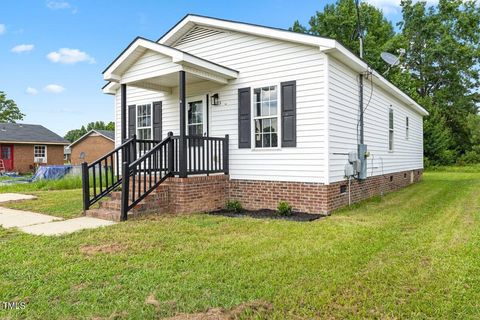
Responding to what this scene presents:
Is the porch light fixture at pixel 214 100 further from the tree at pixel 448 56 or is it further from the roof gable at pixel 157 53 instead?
the tree at pixel 448 56

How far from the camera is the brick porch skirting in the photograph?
7.16m

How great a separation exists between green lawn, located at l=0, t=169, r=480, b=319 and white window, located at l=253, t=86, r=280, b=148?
2348mm

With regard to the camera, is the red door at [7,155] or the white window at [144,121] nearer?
the white window at [144,121]

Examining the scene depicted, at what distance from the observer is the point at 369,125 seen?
9.58 metres

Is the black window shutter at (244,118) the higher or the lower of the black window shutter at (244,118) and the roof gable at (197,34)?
the lower

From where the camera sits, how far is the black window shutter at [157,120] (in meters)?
9.82

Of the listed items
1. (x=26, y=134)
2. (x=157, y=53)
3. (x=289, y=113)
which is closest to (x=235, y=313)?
(x=289, y=113)

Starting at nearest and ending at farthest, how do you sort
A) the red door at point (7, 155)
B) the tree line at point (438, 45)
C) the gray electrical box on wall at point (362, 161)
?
the gray electrical box on wall at point (362, 161), the red door at point (7, 155), the tree line at point (438, 45)

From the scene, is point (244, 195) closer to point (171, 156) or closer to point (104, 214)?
point (171, 156)

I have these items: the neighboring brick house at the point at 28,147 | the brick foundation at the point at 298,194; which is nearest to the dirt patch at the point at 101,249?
the brick foundation at the point at 298,194

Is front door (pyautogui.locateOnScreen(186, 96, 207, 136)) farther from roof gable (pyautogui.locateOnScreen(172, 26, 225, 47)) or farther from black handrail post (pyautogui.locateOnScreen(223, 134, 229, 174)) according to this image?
roof gable (pyautogui.locateOnScreen(172, 26, 225, 47))

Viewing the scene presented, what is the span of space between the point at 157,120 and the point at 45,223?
4322mm

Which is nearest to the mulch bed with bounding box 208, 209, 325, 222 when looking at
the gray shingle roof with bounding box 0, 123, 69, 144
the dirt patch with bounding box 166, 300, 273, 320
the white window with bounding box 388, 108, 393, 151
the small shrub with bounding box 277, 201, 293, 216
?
the small shrub with bounding box 277, 201, 293, 216

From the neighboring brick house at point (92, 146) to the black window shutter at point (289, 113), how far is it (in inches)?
1048
